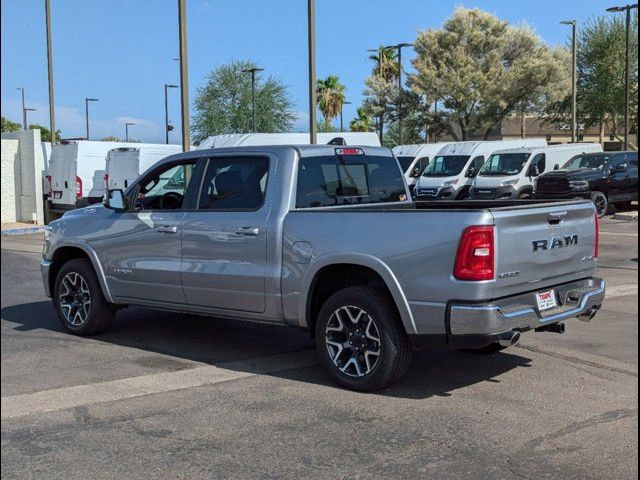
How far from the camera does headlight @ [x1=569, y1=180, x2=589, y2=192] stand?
70.7ft

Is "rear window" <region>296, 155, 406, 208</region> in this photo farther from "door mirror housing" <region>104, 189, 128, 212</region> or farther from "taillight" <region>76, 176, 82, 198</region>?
"taillight" <region>76, 176, 82, 198</region>

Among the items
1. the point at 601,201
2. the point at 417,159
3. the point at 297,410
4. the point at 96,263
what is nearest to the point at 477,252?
the point at 297,410

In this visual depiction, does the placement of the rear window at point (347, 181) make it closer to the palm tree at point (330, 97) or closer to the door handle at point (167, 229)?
the door handle at point (167, 229)

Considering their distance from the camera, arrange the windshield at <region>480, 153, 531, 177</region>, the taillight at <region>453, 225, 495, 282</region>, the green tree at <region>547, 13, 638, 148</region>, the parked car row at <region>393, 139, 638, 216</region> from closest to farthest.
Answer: the taillight at <region>453, 225, 495, 282</region> → the parked car row at <region>393, 139, 638, 216</region> → the windshield at <region>480, 153, 531, 177</region> → the green tree at <region>547, 13, 638, 148</region>

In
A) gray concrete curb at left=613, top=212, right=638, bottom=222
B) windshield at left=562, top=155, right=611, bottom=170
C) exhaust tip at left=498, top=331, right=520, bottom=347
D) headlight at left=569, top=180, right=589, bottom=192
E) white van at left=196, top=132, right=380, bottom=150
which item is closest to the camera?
exhaust tip at left=498, top=331, right=520, bottom=347

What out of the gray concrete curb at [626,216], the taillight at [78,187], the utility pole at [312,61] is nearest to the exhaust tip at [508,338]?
the utility pole at [312,61]

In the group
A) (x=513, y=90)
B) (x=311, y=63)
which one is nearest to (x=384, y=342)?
(x=311, y=63)

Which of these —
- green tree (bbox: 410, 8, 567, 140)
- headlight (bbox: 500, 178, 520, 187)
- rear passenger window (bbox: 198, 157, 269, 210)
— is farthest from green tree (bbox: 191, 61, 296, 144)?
rear passenger window (bbox: 198, 157, 269, 210)

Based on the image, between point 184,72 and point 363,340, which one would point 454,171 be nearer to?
point 184,72

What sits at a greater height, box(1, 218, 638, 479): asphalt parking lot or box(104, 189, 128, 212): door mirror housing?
box(104, 189, 128, 212): door mirror housing

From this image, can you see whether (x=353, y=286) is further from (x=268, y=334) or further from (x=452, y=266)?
(x=268, y=334)

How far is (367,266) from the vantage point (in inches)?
213

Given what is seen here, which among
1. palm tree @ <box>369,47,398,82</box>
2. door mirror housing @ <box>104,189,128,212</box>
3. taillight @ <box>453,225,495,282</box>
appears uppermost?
palm tree @ <box>369,47,398,82</box>

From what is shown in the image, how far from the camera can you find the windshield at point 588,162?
74.2 ft
